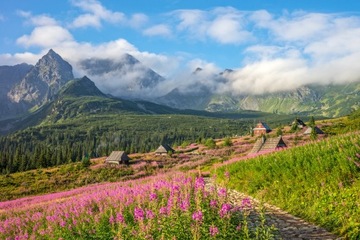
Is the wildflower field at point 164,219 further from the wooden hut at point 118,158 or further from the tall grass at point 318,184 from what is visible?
the wooden hut at point 118,158

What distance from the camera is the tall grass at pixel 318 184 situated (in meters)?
9.88

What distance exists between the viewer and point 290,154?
16.6 m

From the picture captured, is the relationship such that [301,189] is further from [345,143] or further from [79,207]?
[79,207]

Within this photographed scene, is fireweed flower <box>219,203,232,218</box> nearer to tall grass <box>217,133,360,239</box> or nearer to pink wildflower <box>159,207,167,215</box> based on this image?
pink wildflower <box>159,207,167,215</box>

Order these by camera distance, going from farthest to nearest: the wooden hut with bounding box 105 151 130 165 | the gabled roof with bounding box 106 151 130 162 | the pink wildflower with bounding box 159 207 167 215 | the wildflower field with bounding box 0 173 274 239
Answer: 1. the gabled roof with bounding box 106 151 130 162
2. the wooden hut with bounding box 105 151 130 165
3. the pink wildflower with bounding box 159 207 167 215
4. the wildflower field with bounding box 0 173 274 239

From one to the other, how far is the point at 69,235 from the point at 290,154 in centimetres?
1080

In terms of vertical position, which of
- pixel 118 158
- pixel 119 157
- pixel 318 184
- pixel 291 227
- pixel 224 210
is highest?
pixel 224 210

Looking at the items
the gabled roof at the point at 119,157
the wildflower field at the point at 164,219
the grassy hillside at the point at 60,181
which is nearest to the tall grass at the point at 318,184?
the wildflower field at the point at 164,219

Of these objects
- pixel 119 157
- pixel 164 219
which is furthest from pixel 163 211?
pixel 119 157

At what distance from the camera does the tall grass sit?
32.4 ft

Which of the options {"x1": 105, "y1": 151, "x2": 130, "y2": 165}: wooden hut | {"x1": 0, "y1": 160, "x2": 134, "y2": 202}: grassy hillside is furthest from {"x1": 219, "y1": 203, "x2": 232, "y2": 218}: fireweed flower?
{"x1": 105, "y1": 151, "x2": 130, "y2": 165}: wooden hut

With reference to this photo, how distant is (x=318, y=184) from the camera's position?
12617mm

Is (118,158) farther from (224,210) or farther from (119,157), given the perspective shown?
(224,210)

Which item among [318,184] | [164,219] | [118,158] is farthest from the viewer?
[118,158]
